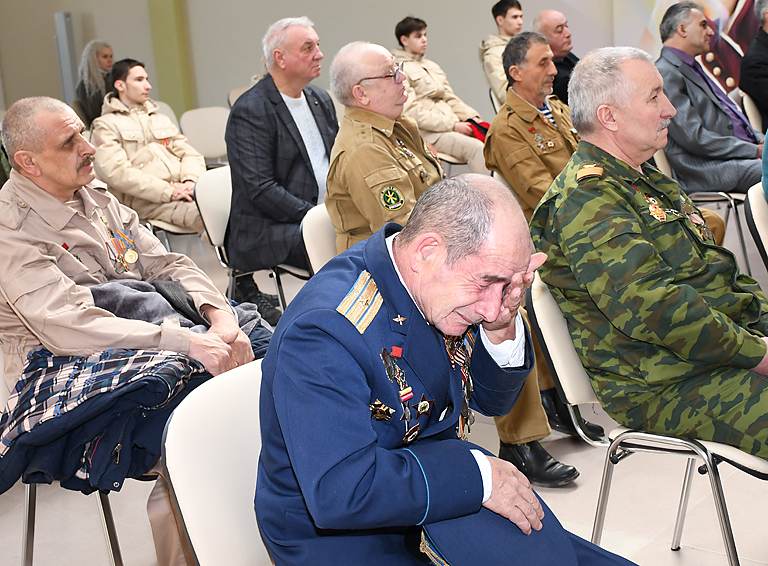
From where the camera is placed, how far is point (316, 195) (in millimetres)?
3484

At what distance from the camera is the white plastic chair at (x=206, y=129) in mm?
6270

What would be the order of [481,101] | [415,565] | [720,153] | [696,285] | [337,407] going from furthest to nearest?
[481,101] < [720,153] < [696,285] < [415,565] < [337,407]

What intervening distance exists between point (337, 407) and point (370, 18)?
7.00m

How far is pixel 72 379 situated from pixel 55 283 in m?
0.29

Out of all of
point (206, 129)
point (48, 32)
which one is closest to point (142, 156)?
point (206, 129)

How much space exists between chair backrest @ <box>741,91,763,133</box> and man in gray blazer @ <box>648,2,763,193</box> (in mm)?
252

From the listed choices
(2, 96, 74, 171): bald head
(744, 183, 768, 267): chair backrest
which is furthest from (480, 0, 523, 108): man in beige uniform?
(2, 96, 74, 171): bald head

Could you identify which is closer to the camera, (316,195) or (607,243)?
(607,243)

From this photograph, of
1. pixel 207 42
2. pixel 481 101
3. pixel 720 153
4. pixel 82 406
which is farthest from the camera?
pixel 207 42

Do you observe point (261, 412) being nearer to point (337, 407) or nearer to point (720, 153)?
point (337, 407)

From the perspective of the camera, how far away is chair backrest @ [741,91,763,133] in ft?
14.2

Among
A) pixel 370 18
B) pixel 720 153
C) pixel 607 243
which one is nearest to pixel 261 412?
pixel 607 243

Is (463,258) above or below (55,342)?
above

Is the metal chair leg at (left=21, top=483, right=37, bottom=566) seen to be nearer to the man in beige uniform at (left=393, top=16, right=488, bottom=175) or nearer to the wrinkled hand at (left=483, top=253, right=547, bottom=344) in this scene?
the wrinkled hand at (left=483, top=253, right=547, bottom=344)
